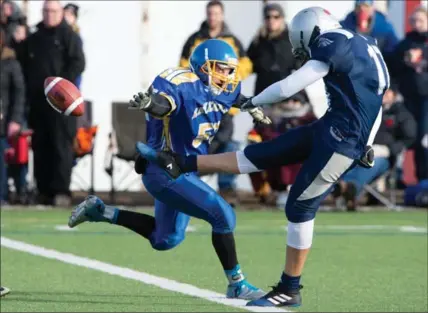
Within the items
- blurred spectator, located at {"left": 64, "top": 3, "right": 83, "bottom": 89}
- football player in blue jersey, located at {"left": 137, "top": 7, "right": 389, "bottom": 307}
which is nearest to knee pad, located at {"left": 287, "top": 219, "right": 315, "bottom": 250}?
football player in blue jersey, located at {"left": 137, "top": 7, "right": 389, "bottom": 307}

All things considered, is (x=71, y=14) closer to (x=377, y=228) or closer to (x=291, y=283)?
(x=377, y=228)

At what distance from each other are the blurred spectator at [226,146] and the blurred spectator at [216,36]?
Result: 47 cm

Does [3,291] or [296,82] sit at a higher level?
[296,82]

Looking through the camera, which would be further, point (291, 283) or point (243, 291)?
point (243, 291)

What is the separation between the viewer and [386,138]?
15.0 metres

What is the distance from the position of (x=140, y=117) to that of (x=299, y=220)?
7589 millimetres

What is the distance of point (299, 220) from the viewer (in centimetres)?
844

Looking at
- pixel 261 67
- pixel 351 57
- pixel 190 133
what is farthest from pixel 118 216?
pixel 261 67

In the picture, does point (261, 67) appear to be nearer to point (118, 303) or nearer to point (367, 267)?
point (367, 267)

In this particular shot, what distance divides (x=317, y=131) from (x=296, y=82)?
386mm

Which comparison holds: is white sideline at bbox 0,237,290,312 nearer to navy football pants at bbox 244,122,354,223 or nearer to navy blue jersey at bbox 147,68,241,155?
navy football pants at bbox 244,122,354,223

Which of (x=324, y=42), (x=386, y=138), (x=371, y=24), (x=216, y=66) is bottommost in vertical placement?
(x=386, y=138)

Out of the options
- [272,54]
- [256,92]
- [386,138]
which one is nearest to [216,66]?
[256,92]

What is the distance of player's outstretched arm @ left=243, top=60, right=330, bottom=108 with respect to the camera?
8047 mm
